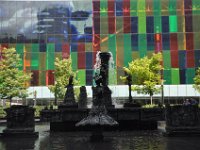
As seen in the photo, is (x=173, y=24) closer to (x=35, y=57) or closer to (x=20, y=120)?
(x=35, y=57)

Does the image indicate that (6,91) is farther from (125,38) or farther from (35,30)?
(125,38)

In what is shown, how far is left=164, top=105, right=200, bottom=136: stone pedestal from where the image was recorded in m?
17.5

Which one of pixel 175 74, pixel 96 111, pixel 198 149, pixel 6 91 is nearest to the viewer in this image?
pixel 198 149

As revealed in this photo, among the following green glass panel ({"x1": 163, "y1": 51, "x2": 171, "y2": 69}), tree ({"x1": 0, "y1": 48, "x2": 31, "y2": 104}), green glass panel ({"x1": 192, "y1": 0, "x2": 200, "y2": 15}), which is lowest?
tree ({"x1": 0, "y1": 48, "x2": 31, "y2": 104})

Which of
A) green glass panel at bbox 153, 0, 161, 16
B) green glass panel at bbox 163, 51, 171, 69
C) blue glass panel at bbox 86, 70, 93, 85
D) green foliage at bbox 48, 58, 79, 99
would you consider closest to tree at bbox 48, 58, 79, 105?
green foliage at bbox 48, 58, 79, 99

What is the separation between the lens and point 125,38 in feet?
227

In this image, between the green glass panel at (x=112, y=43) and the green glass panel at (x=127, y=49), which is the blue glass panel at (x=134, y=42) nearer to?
the green glass panel at (x=127, y=49)

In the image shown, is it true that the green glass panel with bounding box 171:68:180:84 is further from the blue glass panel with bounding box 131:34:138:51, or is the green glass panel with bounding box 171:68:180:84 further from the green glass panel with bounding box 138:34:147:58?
the blue glass panel with bounding box 131:34:138:51

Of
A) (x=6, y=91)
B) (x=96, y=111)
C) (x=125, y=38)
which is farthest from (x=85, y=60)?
(x=96, y=111)

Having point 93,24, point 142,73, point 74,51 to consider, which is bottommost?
point 142,73

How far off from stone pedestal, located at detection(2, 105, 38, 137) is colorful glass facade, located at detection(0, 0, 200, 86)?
49.7 metres

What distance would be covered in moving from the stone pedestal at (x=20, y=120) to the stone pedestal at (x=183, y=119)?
6430 millimetres

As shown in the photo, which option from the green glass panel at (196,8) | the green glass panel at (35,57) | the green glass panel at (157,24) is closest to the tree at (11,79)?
the green glass panel at (35,57)

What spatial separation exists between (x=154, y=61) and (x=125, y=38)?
1626 centimetres
